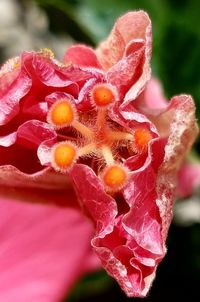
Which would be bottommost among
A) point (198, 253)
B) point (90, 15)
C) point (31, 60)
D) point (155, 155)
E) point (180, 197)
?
point (198, 253)

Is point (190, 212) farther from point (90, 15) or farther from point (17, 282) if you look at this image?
point (17, 282)

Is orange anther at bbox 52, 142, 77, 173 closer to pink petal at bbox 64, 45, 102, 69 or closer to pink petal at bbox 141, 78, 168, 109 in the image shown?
pink petal at bbox 64, 45, 102, 69

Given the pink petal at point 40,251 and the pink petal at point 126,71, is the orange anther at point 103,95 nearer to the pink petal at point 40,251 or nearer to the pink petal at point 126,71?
the pink petal at point 126,71

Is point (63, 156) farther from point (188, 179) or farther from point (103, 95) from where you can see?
point (188, 179)

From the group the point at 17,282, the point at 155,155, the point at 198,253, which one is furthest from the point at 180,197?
the point at 155,155

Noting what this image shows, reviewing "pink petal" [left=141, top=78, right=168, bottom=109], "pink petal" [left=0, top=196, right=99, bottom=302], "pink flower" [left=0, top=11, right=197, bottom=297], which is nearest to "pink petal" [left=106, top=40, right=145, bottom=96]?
"pink flower" [left=0, top=11, right=197, bottom=297]

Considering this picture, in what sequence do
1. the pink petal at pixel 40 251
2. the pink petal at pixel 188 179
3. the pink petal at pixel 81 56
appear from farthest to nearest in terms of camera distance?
the pink petal at pixel 188 179 → the pink petal at pixel 40 251 → the pink petal at pixel 81 56

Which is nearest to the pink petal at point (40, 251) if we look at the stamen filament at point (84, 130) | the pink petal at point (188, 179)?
the pink petal at point (188, 179)
